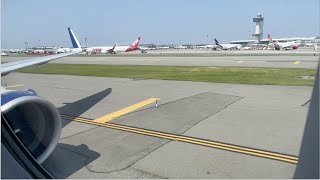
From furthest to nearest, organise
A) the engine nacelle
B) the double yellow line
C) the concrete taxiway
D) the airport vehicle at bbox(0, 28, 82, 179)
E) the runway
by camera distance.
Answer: the runway, the double yellow line, the concrete taxiway, the engine nacelle, the airport vehicle at bbox(0, 28, 82, 179)

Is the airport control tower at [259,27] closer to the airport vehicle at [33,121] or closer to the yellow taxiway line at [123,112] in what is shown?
the yellow taxiway line at [123,112]

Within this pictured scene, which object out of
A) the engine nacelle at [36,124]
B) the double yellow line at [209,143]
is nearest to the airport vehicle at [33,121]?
the engine nacelle at [36,124]

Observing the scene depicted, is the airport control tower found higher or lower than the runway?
higher

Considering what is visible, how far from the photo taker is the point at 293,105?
1180 cm

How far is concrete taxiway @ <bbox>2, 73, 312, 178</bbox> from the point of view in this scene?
594 cm

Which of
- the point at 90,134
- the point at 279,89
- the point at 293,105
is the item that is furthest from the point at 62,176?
the point at 279,89

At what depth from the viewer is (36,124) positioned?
5066 millimetres

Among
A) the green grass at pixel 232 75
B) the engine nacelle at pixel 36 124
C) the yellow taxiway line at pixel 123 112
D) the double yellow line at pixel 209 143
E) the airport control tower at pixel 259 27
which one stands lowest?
the double yellow line at pixel 209 143

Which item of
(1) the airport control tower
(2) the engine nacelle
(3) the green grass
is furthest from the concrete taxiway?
(1) the airport control tower

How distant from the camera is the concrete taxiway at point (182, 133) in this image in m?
5.94

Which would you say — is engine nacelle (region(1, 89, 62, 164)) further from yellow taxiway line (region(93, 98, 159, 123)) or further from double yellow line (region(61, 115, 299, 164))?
yellow taxiway line (region(93, 98, 159, 123))

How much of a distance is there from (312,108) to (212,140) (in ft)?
18.9

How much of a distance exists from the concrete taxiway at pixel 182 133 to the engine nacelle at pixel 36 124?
2.86 feet

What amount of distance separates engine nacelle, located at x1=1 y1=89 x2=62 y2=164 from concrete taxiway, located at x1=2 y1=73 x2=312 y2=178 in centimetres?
87
